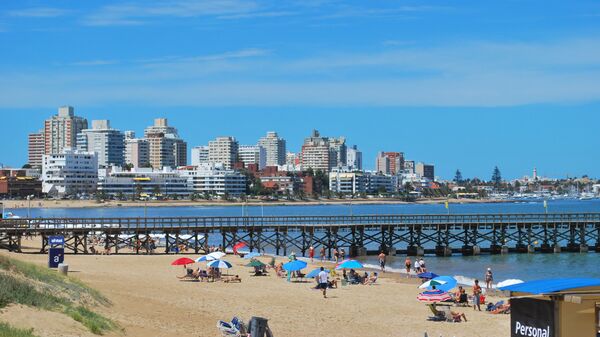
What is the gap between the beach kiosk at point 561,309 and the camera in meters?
14.2

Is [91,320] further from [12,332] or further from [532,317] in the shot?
[532,317]

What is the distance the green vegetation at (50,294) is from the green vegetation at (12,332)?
0.19 m

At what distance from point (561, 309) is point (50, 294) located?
1340 centimetres

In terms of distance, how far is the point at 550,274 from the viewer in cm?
4847

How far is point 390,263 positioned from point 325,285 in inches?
854

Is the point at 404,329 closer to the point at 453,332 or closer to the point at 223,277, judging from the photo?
the point at 453,332

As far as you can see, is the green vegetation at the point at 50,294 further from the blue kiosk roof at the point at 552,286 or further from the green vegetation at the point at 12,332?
the blue kiosk roof at the point at 552,286

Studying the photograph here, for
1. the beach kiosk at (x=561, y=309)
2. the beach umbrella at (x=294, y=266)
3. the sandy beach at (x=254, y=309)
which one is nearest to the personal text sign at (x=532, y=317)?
the beach kiosk at (x=561, y=309)

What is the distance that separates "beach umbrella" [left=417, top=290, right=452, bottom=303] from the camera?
30.4 metres

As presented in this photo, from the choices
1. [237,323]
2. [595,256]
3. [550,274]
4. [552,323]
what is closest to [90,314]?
[237,323]

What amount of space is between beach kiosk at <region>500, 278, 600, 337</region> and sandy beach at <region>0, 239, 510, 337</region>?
32.5 feet

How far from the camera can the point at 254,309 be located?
93.9 ft

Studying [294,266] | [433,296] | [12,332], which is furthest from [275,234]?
[12,332]

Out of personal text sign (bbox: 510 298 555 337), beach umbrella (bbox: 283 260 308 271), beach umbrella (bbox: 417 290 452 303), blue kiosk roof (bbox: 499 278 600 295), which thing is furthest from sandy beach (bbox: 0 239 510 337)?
blue kiosk roof (bbox: 499 278 600 295)
